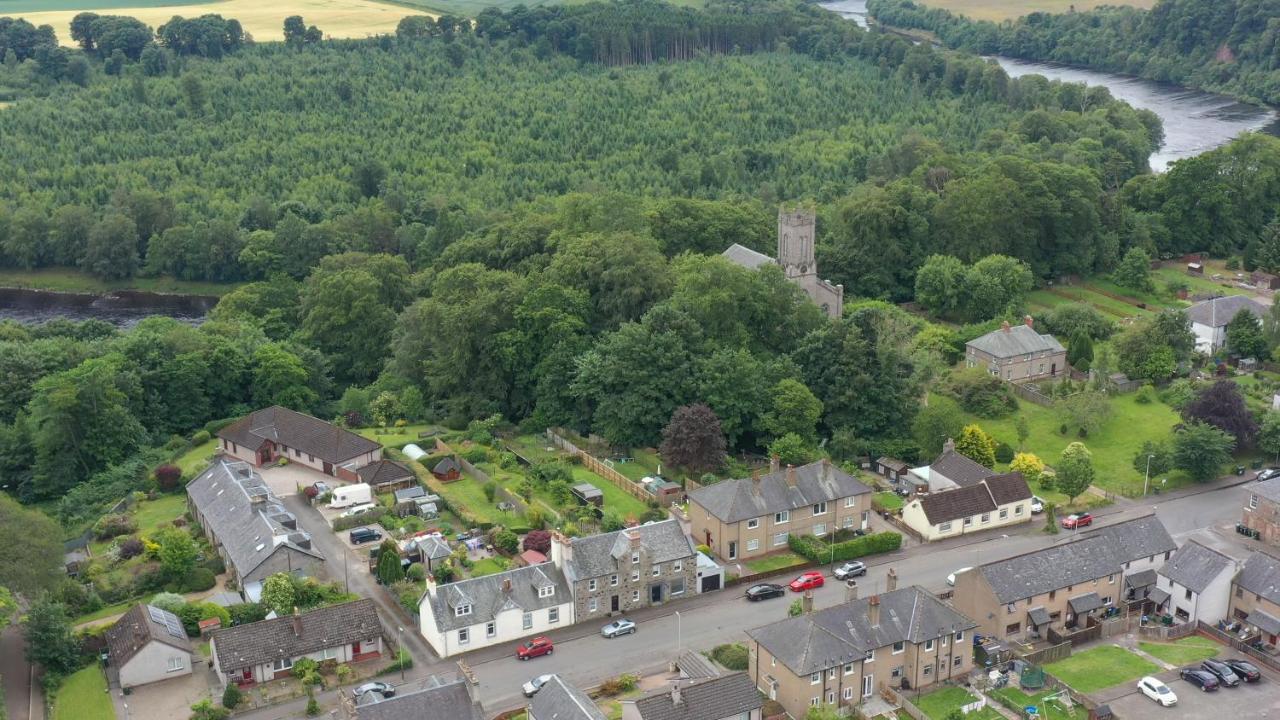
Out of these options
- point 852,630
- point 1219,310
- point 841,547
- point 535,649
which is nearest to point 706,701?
point 852,630

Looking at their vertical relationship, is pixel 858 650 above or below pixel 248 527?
above

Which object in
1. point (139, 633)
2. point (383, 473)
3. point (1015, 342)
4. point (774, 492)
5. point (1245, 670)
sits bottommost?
point (383, 473)

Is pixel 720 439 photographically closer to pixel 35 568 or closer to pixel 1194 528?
pixel 1194 528

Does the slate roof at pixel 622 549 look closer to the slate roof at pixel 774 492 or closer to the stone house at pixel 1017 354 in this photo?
the slate roof at pixel 774 492

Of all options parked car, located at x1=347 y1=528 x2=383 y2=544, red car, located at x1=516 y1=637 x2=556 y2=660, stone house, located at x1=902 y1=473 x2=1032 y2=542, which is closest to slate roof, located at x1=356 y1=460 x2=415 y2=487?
parked car, located at x1=347 y1=528 x2=383 y2=544

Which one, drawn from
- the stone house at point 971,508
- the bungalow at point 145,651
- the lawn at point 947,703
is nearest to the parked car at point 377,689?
the bungalow at point 145,651

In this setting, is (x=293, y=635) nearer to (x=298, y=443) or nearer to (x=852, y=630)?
(x=852, y=630)

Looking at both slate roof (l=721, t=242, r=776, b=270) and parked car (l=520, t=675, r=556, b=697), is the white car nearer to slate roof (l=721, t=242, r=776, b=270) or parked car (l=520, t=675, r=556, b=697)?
parked car (l=520, t=675, r=556, b=697)
